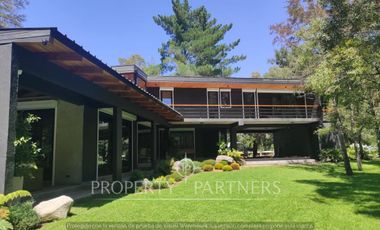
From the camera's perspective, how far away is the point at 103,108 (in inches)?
455

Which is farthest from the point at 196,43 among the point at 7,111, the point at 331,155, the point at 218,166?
the point at 7,111

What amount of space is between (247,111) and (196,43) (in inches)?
536

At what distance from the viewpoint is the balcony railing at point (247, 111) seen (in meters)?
21.6

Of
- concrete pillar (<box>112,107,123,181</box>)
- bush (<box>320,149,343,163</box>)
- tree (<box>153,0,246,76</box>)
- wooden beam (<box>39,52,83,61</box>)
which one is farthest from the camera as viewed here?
tree (<box>153,0,246,76</box>)

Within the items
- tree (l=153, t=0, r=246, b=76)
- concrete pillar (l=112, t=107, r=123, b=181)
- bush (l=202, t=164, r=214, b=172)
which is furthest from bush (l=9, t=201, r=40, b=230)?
tree (l=153, t=0, r=246, b=76)

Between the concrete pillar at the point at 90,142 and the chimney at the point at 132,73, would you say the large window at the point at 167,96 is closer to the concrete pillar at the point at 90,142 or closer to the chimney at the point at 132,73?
the chimney at the point at 132,73

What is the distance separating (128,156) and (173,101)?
7.60 m

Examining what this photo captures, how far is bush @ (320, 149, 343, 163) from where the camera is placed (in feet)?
65.9

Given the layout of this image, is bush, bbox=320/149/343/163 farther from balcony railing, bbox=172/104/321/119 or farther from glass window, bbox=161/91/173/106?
glass window, bbox=161/91/173/106

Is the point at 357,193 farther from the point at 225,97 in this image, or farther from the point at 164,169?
the point at 225,97

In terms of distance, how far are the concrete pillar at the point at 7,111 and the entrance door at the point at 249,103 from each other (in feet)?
61.6

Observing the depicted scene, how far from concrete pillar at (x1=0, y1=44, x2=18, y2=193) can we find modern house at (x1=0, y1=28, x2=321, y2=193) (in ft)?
0.05

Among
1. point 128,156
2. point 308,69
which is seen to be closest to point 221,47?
point 308,69

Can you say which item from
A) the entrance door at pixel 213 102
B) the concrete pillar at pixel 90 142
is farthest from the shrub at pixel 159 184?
the entrance door at pixel 213 102
